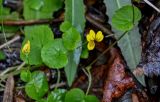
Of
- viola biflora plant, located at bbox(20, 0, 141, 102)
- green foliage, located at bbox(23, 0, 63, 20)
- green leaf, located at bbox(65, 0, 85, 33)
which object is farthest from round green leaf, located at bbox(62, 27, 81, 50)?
green foliage, located at bbox(23, 0, 63, 20)

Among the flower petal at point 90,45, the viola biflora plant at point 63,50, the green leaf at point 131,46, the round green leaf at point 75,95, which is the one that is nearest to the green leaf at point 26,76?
the viola biflora plant at point 63,50

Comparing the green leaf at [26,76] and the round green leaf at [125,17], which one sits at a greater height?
the round green leaf at [125,17]

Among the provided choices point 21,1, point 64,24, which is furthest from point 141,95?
point 21,1

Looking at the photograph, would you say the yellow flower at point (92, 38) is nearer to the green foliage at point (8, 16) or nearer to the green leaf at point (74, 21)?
the green leaf at point (74, 21)

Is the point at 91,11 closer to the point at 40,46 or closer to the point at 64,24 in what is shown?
the point at 64,24

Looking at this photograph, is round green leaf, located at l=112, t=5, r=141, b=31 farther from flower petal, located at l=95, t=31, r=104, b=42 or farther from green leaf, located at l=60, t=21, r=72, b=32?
green leaf, located at l=60, t=21, r=72, b=32

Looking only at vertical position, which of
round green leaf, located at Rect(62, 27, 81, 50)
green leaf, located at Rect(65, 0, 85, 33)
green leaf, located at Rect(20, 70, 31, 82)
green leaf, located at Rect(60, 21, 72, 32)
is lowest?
green leaf, located at Rect(20, 70, 31, 82)
